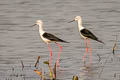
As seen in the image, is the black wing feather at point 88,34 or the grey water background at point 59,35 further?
the black wing feather at point 88,34

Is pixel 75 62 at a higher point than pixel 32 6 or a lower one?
lower

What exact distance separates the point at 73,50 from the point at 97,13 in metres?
7.44

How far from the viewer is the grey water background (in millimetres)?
11320

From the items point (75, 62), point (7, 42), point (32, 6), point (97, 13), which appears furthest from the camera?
point (32, 6)

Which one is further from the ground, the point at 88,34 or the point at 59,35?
the point at 88,34

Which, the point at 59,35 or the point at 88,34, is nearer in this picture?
the point at 88,34

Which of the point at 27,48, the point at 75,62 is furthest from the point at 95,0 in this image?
the point at 75,62

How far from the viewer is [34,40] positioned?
15719 mm

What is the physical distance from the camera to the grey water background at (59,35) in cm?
1132

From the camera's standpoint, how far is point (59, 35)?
54.7 ft

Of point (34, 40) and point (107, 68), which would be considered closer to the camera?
point (107, 68)

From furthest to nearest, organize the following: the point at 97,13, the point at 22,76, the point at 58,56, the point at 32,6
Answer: the point at 32,6
the point at 97,13
the point at 58,56
the point at 22,76

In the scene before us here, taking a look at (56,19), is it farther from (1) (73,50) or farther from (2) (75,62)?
(2) (75,62)

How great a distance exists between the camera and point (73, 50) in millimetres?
14016
